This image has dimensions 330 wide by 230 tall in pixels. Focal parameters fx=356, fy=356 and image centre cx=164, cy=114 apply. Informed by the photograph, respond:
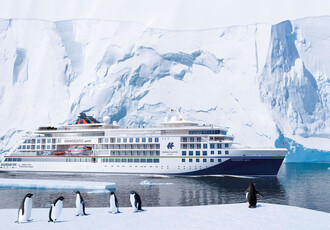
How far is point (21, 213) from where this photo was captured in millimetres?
11883

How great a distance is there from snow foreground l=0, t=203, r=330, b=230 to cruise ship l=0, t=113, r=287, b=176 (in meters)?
20.5

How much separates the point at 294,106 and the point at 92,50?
38307 mm

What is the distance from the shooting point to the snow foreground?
1121cm

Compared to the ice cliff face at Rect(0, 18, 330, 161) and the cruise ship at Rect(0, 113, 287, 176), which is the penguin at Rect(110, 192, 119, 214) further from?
the ice cliff face at Rect(0, 18, 330, 161)

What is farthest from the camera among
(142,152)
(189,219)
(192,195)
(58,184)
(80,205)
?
(142,152)

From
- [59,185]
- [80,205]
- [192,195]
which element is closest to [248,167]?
[192,195]

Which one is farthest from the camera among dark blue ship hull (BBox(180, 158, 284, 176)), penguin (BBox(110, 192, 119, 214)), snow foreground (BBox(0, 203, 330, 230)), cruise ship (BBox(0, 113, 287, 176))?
cruise ship (BBox(0, 113, 287, 176))

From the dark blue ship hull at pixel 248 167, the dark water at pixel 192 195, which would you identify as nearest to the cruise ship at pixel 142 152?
the dark blue ship hull at pixel 248 167

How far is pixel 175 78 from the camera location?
63.0 metres

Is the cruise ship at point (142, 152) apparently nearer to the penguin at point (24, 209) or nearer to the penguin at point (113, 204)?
the penguin at point (113, 204)

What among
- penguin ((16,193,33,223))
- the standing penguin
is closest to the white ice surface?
the standing penguin

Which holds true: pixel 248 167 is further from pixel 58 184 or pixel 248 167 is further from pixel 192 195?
pixel 58 184

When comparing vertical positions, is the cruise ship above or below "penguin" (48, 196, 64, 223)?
above

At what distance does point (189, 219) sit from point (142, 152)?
25.4 metres
